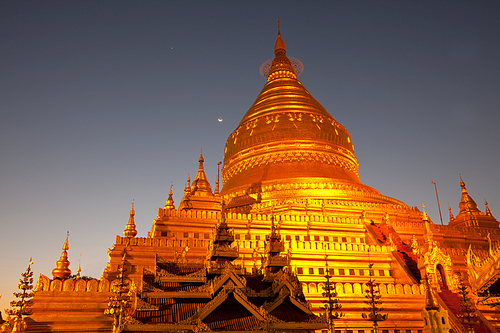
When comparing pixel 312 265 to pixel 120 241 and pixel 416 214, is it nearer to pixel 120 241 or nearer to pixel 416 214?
pixel 120 241

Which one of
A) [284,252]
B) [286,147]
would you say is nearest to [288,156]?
[286,147]

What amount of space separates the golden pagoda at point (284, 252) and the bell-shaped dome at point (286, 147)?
0.12 m

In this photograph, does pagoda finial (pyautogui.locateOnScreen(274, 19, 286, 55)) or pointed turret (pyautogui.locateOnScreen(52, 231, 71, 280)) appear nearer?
pointed turret (pyautogui.locateOnScreen(52, 231, 71, 280))

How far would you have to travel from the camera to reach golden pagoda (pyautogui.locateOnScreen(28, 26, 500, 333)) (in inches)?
510

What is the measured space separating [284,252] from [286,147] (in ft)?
53.8

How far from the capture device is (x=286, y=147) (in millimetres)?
36812

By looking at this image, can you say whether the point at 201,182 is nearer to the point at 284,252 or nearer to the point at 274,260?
the point at 284,252

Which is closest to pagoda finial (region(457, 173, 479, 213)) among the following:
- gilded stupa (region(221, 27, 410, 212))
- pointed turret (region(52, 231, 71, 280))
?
gilded stupa (region(221, 27, 410, 212))

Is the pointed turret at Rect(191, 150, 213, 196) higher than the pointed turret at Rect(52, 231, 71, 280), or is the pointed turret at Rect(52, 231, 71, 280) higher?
the pointed turret at Rect(191, 150, 213, 196)

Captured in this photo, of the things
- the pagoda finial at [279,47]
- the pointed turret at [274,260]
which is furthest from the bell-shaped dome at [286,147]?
the pointed turret at [274,260]

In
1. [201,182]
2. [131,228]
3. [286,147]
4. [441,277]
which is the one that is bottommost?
[441,277]

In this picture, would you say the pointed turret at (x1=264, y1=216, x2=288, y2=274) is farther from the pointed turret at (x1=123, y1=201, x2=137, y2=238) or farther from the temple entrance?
the pointed turret at (x1=123, y1=201, x2=137, y2=238)

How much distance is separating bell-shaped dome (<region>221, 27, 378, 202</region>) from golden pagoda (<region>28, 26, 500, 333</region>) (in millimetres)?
123

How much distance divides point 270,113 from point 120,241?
21885mm
